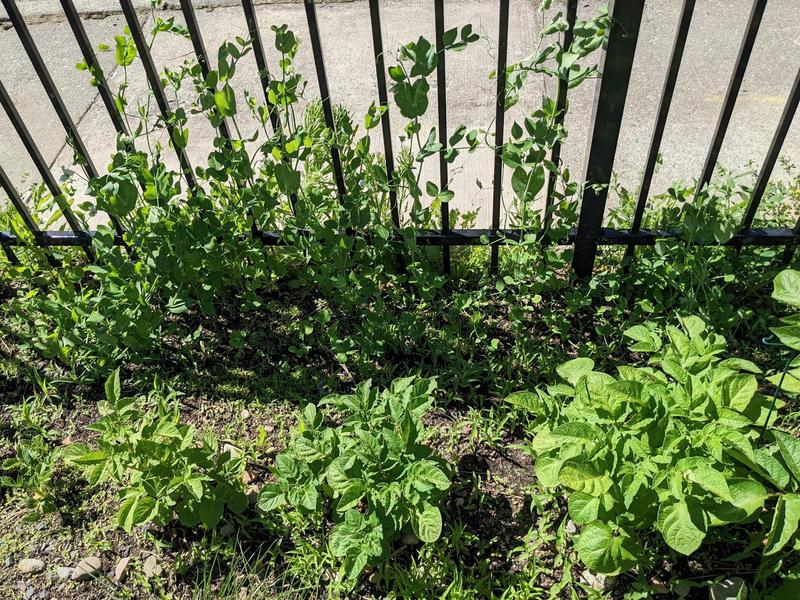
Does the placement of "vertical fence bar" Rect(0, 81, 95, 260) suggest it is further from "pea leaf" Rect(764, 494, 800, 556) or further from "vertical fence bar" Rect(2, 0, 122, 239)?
"pea leaf" Rect(764, 494, 800, 556)

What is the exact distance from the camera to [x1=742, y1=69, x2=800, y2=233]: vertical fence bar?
256 cm

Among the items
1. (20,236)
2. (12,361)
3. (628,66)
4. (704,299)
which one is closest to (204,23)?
(20,236)

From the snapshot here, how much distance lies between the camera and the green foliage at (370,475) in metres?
2.13

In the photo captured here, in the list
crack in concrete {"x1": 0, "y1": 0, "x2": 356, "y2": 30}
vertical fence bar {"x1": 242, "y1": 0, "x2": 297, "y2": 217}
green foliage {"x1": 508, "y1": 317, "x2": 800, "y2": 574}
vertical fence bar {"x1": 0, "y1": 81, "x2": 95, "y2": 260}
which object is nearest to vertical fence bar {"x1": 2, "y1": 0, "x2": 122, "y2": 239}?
vertical fence bar {"x1": 0, "y1": 81, "x2": 95, "y2": 260}

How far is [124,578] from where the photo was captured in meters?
2.44

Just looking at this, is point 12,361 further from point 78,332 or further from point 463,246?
point 463,246

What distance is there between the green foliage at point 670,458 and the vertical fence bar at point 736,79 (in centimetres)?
81

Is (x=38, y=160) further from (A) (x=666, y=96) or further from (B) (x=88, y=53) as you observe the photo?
(A) (x=666, y=96)

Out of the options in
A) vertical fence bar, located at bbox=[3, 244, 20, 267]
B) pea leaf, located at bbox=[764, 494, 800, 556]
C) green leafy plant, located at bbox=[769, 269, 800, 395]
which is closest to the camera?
pea leaf, located at bbox=[764, 494, 800, 556]

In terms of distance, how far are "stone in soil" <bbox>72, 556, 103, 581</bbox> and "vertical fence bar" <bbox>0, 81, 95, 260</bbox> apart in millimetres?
1364

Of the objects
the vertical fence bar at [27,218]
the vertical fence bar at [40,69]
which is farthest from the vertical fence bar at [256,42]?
the vertical fence bar at [27,218]

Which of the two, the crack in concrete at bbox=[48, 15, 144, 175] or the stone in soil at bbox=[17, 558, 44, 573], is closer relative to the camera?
the stone in soil at bbox=[17, 558, 44, 573]

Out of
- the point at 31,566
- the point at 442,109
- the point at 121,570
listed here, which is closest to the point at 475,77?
the point at 442,109

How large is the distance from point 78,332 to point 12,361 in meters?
0.46
